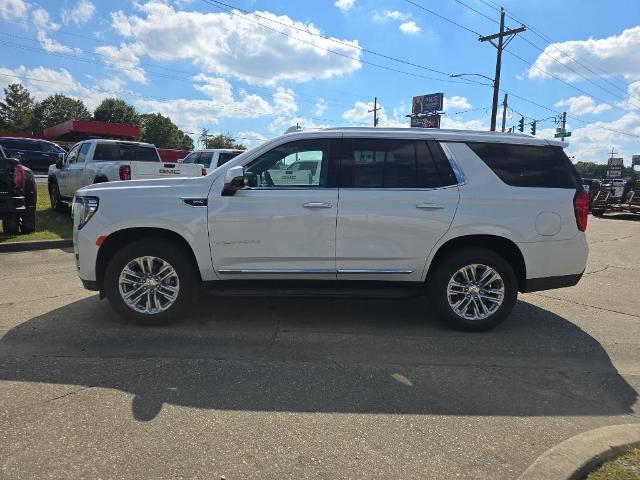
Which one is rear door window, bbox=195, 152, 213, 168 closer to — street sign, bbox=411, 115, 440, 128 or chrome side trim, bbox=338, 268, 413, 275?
chrome side trim, bbox=338, 268, 413, 275

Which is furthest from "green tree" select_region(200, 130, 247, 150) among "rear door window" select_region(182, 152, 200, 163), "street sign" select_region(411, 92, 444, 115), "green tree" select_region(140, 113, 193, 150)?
"rear door window" select_region(182, 152, 200, 163)

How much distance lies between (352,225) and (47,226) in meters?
8.74

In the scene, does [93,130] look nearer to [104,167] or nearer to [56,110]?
[104,167]

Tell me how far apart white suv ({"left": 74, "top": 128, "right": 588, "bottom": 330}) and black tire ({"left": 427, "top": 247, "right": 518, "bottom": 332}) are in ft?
0.04

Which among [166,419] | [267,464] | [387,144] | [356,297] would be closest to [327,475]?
[267,464]

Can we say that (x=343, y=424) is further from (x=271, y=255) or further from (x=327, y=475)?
(x=271, y=255)

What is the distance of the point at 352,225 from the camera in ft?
16.1

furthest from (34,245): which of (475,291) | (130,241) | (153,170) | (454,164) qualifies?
(475,291)

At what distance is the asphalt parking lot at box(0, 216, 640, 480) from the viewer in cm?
289

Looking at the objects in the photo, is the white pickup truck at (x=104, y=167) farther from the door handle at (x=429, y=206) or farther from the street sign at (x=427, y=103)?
the street sign at (x=427, y=103)

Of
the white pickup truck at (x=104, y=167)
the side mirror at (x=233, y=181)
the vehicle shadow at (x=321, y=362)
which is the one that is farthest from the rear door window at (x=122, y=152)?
the side mirror at (x=233, y=181)

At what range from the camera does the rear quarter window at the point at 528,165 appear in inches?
202

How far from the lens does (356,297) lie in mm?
4957

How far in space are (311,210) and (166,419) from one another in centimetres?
235
